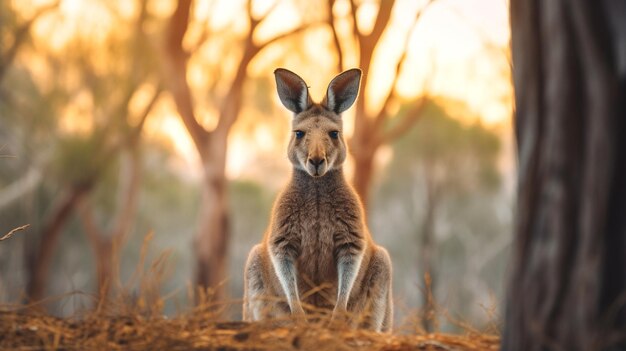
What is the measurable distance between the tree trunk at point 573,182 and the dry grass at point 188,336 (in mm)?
920

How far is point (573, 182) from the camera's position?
3064mm

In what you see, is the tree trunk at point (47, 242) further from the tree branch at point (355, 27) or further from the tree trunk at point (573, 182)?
the tree trunk at point (573, 182)

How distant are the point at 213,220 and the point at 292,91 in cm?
1022

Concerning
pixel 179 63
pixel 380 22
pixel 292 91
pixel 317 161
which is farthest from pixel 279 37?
pixel 317 161

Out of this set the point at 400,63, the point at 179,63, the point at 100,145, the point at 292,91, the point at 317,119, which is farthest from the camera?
the point at 100,145

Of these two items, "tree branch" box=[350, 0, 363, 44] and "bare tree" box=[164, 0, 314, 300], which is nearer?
"tree branch" box=[350, 0, 363, 44]

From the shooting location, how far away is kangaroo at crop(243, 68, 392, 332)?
16.3 ft

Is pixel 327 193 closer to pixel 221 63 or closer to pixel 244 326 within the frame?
pixel 244 326

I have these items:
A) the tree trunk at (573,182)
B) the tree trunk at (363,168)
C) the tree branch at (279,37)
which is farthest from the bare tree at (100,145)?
the tree trunk at (573,182)

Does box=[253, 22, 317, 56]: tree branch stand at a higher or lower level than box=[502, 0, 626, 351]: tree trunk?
higher

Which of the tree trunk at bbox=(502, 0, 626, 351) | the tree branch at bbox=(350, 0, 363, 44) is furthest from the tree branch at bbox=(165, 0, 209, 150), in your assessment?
the tree trunk at bbox=(502, 0, 626, 351)

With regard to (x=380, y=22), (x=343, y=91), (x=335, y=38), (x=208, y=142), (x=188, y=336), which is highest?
(x=380, y=22)

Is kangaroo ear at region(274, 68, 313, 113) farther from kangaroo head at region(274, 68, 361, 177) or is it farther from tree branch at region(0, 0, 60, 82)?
tree branch at region(0, 0, 60, 82)

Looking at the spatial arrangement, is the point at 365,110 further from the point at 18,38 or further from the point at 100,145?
the point at 100,145
